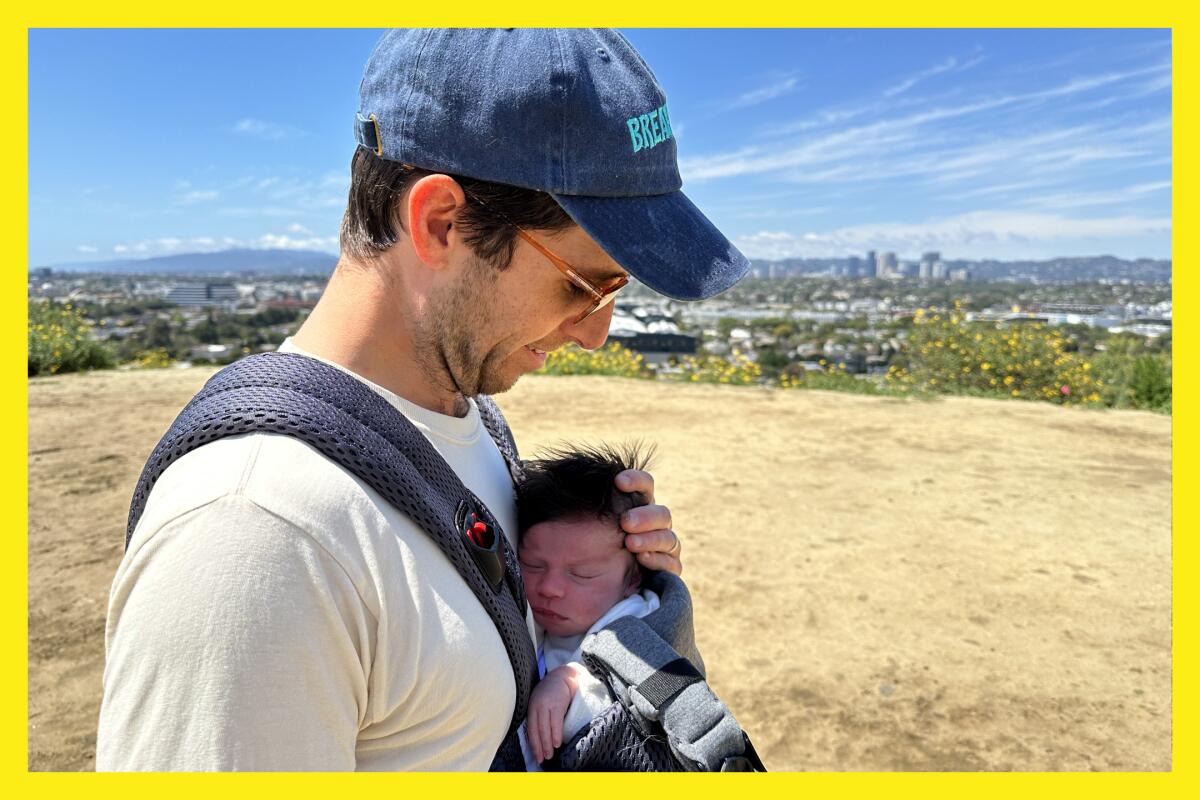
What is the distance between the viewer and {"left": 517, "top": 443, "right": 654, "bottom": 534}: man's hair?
1.85 meters

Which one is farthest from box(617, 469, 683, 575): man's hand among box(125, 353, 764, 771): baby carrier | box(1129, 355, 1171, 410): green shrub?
box(1129, 355, 1171, 410): green shrub

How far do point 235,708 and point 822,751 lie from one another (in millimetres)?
3030

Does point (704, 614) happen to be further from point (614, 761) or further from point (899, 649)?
point (614, 761)

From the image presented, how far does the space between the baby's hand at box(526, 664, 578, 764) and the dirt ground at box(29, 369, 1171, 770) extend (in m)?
2.21

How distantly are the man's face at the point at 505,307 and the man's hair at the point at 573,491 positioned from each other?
524 millimetres

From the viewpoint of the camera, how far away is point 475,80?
1153mm

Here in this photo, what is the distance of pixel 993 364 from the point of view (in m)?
11.2

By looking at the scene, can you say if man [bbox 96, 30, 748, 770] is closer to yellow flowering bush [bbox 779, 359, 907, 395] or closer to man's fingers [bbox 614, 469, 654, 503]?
man's fingers [bbox 614, 469, 654, 503]

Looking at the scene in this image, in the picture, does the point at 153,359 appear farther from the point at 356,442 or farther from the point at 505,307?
the point at 356,442

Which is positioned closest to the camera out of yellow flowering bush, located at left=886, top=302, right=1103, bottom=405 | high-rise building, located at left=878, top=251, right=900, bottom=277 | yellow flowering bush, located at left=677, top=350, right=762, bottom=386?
yellow flowering bush, located at left=886, top=302, right=1103, bottom=405

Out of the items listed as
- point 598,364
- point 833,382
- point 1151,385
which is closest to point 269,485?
point 833,382

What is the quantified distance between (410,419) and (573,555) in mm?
770

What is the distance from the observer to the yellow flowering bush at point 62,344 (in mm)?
10266

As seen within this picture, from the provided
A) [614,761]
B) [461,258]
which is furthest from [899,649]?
[461,258]
